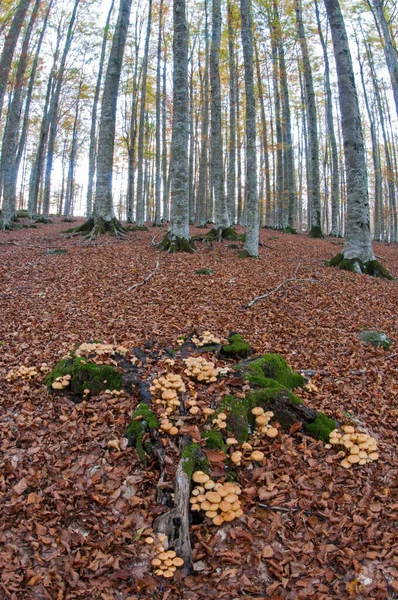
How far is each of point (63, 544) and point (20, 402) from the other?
1787mm

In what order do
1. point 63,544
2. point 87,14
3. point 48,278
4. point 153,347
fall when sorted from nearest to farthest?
point 63,544
point 153,347
point 48,278
point 87,14

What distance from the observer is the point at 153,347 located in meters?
4.65

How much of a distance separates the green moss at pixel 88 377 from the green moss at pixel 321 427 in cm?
206

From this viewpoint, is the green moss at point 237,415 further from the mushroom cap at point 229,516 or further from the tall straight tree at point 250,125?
the tall straight tree at point 250,125

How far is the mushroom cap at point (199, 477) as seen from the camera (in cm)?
260

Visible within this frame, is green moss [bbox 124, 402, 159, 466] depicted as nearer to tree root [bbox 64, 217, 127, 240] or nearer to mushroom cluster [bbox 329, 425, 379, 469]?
mushroom cluster [bbox 329, 425, 379, 469]

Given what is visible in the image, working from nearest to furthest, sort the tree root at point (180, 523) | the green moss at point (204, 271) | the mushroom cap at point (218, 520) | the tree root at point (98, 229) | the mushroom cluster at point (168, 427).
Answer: the tree root at point (180, 523), the mushroom cap at point (218, 520), the mushroom cluster at point (168, 427), the green moss at point (204, 271), the tree root at point (98, 229)

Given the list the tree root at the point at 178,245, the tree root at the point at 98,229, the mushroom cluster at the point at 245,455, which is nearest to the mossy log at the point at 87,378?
the mushroom cluster at the point at 245,455

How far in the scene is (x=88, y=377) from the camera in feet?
12.9

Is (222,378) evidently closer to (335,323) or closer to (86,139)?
(335,323)

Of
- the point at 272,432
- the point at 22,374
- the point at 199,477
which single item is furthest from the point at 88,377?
the point at 272,432

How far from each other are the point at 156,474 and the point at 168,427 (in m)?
0.38

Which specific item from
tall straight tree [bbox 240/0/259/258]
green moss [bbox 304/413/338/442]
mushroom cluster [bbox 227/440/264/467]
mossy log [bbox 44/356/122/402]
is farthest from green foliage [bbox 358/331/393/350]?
tall straight tree [bbox 240/0/259/258]

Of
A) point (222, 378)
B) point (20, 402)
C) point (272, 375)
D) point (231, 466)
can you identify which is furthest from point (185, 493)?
point (20, 402)
